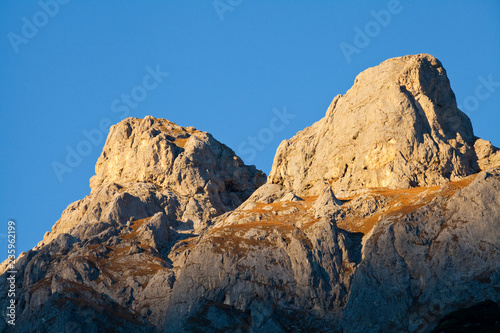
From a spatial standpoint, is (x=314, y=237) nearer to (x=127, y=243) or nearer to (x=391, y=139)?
(x=391, y=139)

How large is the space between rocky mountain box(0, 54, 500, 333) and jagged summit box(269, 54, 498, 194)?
0.27 meters

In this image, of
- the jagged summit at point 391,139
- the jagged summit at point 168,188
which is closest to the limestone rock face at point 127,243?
the jagged summit at point 168,188

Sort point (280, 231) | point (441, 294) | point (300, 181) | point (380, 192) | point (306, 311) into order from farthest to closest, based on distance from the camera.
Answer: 1. point (300, 181)
2. point (380, 192)
3. point (280, 231)
4. point (306, 311)
5. point (441, 294)

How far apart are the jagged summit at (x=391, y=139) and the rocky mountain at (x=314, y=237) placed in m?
0.27

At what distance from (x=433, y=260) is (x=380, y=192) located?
29836mm

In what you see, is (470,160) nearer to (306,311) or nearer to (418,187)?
(418,187)

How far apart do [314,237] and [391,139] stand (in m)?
32.5

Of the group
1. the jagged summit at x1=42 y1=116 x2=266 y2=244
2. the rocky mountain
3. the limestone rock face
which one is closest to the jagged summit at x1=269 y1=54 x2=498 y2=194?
the rocky mountain

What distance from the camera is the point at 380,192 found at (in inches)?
5832

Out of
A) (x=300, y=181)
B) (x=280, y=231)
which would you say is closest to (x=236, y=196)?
(x=300, y=181)

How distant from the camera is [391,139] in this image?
155500 millimetres

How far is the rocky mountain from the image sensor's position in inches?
4692

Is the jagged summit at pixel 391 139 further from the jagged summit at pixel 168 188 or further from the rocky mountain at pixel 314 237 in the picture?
the jagged summit at pixel 168 188

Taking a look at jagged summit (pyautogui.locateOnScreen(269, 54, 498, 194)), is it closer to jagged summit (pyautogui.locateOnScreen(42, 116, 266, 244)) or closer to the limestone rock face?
jagged summit (pyautogui.locateOnScreen(42, 116, 266, 244))
